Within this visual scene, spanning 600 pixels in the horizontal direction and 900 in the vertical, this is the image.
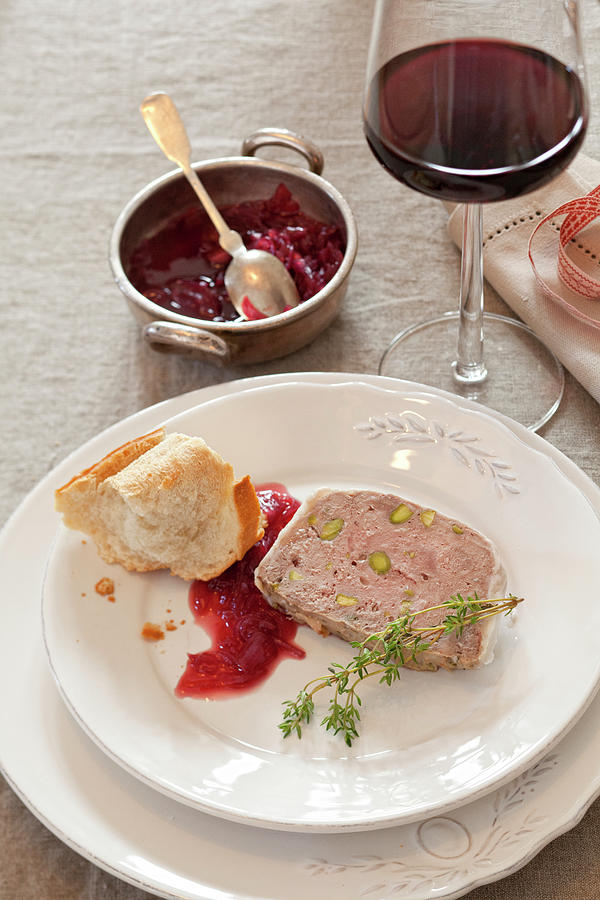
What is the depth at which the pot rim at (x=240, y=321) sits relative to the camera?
179cm

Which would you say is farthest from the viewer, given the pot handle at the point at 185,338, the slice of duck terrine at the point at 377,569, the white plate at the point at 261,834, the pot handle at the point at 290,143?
the pot handle at the point at 290,143

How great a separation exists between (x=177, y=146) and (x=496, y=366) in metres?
0.83

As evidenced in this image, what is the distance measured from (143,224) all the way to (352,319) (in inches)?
19.5

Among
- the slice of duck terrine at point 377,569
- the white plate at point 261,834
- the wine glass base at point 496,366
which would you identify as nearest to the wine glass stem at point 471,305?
the wine glass base at point 496,366

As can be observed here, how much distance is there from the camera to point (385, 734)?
1.37 metres

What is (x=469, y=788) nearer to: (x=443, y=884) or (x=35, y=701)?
(x=443, y=884)

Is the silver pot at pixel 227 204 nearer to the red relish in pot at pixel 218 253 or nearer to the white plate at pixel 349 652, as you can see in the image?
the red relish in pot at pixel 218 253

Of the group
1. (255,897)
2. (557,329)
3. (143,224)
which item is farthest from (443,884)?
(143,224)

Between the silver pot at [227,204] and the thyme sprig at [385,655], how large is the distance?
68 cm

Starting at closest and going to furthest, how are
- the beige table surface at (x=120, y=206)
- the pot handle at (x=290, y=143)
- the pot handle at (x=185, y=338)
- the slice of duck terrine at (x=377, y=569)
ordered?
the slice of duck terrine at (x=377, y=569)
the beige table surface at (x=120, y=206)
the pot handle at (x=185, y=338)
the pot handle at (x=290, y=143)

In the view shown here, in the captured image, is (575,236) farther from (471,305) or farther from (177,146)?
(177,146)

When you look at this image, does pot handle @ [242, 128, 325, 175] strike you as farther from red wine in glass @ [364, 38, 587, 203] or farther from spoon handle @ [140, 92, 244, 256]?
red wine in glass @ [364, 38, 587, 203]

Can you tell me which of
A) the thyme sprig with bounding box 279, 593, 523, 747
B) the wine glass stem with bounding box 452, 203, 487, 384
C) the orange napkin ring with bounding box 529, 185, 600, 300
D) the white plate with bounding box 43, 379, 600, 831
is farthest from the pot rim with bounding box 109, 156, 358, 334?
the thyme sprig with bounding box 279, 593, 523, 747

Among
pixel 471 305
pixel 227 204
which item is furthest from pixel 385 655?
→ pixel 227 204
